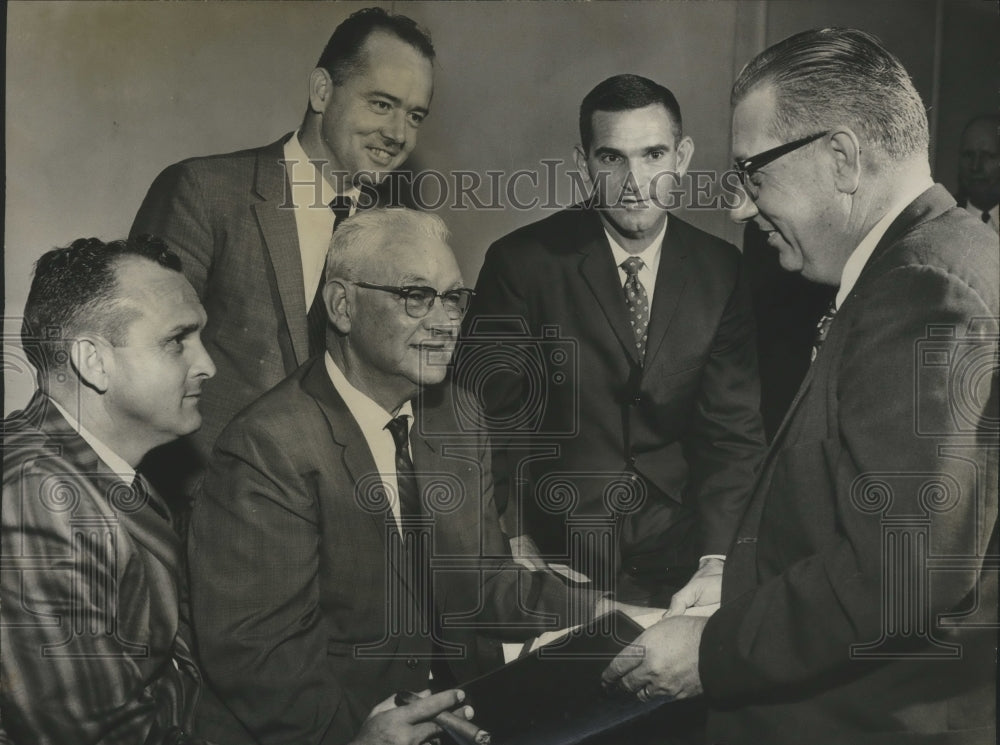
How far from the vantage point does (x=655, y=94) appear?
3.49 metres

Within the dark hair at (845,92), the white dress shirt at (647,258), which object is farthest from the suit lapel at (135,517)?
the dark hair at (845,92)

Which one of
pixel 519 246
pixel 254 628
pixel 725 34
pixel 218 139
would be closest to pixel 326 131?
pixel 218 139

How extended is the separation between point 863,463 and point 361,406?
1422 millimetres

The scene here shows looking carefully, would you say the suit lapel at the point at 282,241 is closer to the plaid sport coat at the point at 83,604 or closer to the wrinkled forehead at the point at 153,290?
the wrinkled forehead at the point at 153,290

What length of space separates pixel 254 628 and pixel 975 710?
2097mm

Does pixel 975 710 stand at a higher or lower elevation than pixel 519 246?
lower

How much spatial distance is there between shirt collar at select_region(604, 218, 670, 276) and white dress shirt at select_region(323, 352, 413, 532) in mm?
810

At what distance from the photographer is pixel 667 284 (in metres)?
3.50

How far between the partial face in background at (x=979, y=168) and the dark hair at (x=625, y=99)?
0.86 m

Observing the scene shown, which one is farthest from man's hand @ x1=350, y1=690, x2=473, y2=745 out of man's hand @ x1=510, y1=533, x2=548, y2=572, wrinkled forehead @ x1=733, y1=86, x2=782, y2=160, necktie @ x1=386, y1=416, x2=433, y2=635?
wrinkled forehead @ x1=733, y1=86, x2=782, y2=160

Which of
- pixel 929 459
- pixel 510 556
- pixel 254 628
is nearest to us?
pixel 929 459

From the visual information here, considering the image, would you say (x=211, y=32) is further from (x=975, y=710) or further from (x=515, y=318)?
(x=975, y=710)

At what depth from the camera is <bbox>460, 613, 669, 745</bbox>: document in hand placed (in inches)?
132

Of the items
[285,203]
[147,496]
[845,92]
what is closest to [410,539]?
[147,496]
